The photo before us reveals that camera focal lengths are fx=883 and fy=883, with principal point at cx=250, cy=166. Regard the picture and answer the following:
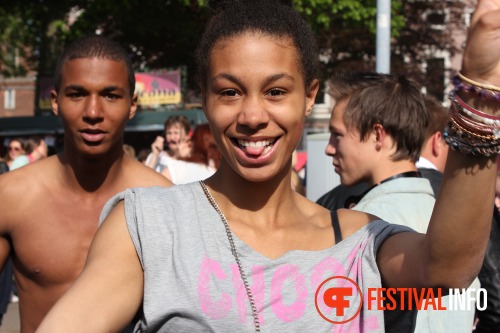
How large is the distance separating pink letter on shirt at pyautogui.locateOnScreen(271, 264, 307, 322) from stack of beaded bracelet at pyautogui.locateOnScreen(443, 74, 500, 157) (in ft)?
1.95

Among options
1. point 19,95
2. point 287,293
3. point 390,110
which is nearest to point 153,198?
point 287,293

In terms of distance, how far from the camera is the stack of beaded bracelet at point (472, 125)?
5.76 ft

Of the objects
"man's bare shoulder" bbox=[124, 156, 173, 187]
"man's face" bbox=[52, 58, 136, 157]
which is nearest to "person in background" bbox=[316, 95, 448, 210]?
"man's bare shoulder" bbox=[124, 156, 173, 187]

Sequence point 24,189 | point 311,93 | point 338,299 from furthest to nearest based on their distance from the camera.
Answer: point 24,189, point 311,93, point 338,299

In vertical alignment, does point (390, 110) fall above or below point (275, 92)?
below

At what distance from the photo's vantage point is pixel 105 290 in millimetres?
2127

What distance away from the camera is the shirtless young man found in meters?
3.80

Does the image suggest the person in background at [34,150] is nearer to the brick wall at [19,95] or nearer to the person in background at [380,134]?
the person in background at [380,134]

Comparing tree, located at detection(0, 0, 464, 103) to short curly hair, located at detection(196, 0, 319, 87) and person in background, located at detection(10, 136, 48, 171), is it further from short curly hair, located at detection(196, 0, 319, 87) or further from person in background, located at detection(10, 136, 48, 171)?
short curly hair, located at detection(196, 0, 319, 87)

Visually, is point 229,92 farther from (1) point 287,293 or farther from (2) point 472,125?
(2) point 472,125

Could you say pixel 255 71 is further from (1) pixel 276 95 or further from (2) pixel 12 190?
(2) pixel 12 190

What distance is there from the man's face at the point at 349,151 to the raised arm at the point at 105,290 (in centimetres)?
181

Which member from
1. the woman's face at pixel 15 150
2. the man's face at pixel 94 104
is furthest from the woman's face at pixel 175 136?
the man's face at pixel 94 104

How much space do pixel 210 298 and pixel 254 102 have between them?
0.52 m
